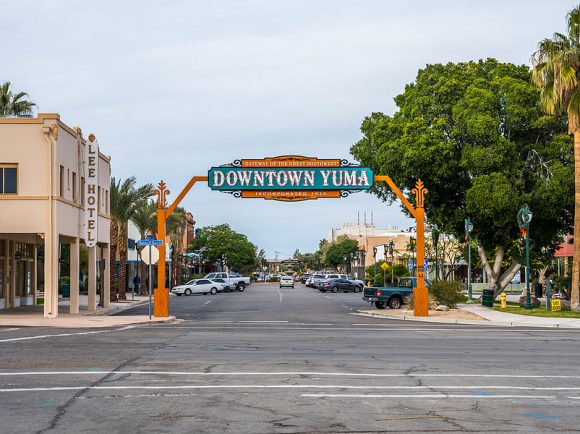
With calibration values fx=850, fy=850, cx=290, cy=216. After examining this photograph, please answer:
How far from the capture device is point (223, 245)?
139500 millimetres

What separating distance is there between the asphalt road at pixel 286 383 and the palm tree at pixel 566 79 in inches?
526

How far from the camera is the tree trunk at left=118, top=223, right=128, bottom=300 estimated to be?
56250 mm

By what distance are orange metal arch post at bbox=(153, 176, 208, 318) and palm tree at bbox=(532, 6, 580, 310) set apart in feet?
50.0

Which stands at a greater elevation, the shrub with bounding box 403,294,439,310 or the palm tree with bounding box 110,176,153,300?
the palm tree with bounding box 110,176,153,300

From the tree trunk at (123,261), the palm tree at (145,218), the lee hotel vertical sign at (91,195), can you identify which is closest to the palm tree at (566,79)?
the lee hotel vertical sign at (91,195)

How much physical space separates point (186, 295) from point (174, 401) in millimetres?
62322

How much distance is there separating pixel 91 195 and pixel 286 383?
26.3m

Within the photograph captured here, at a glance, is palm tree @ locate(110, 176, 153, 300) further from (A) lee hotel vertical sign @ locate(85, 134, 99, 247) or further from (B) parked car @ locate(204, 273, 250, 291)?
(B) parked car @ locate(204, 273, 250, 291)

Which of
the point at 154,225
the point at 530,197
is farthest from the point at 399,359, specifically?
the point at 154,225

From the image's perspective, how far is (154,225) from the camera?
70375 mm

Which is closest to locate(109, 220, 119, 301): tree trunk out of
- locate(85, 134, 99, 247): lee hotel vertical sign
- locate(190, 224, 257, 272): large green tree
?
locate(85, 134, 99, 247): lee hotel vertical sign

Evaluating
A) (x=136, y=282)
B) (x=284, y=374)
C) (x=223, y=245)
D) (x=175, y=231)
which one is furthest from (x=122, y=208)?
(x=223, y=245)

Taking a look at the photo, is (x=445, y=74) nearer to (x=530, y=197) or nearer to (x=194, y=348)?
(x=530, y=197)

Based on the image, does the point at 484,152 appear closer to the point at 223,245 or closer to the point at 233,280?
the point at 233,280
